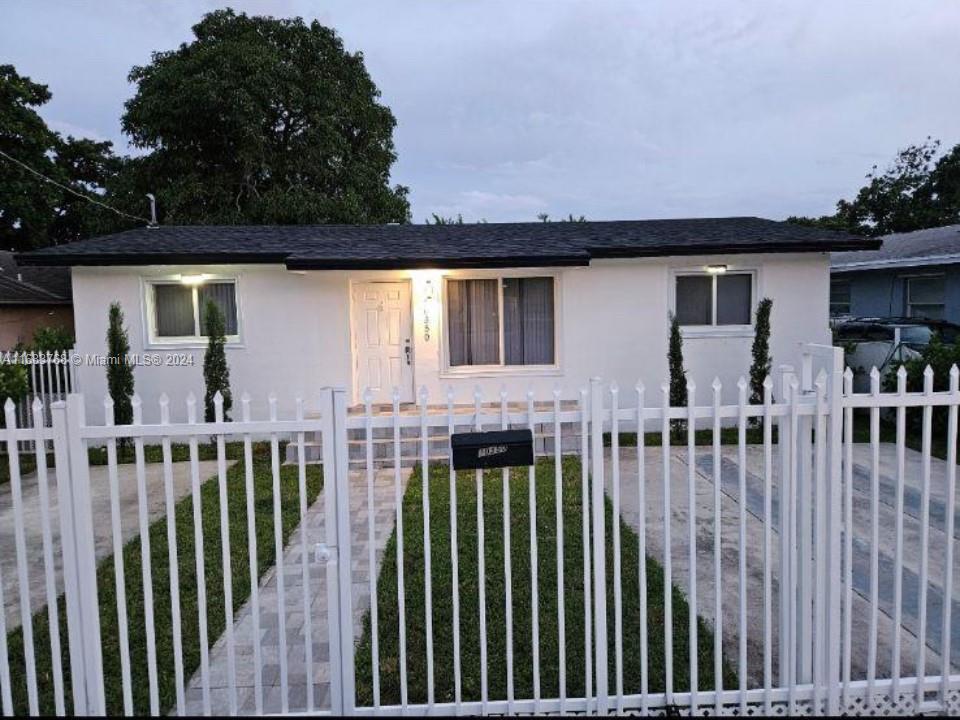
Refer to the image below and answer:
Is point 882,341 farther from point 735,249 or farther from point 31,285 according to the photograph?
point 31,285

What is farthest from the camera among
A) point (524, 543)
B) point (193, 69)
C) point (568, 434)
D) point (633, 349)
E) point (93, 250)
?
point (193, 69)

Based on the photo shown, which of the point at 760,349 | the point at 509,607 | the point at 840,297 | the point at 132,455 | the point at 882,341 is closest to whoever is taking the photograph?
the point at 509,607

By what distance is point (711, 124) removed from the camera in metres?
16.1

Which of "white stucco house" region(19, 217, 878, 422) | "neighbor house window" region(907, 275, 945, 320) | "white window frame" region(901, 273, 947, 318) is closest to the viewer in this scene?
"white stucco house" region(19, 217, 878, 422)

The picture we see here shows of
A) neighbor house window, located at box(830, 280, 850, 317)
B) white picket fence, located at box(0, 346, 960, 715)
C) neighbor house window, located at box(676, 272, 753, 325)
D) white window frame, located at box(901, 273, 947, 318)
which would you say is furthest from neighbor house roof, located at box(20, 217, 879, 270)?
neighbor house window, located at box(830, 280, 850, 317)

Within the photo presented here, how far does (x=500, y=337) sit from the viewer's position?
9.91 meters

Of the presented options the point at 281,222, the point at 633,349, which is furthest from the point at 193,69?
the point at 633,349

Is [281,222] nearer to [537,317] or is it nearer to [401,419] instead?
[537,317]

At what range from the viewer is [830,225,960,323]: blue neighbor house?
1330cm

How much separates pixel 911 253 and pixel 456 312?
38.8 ft

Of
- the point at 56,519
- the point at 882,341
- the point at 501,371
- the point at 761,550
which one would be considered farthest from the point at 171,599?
the point at 882,341

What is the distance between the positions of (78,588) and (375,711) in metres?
1.41

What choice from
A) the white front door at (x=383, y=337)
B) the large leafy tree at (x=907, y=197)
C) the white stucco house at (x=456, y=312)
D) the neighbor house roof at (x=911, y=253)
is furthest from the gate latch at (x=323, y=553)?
the large leafy tree at (x=907, y=197)

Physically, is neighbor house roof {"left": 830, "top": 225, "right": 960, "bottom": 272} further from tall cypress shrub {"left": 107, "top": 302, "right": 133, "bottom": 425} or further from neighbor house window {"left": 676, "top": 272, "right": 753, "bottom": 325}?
tall cypress shrub {"left": 107, "top": 302, "right": 133, "bottom": 425}
